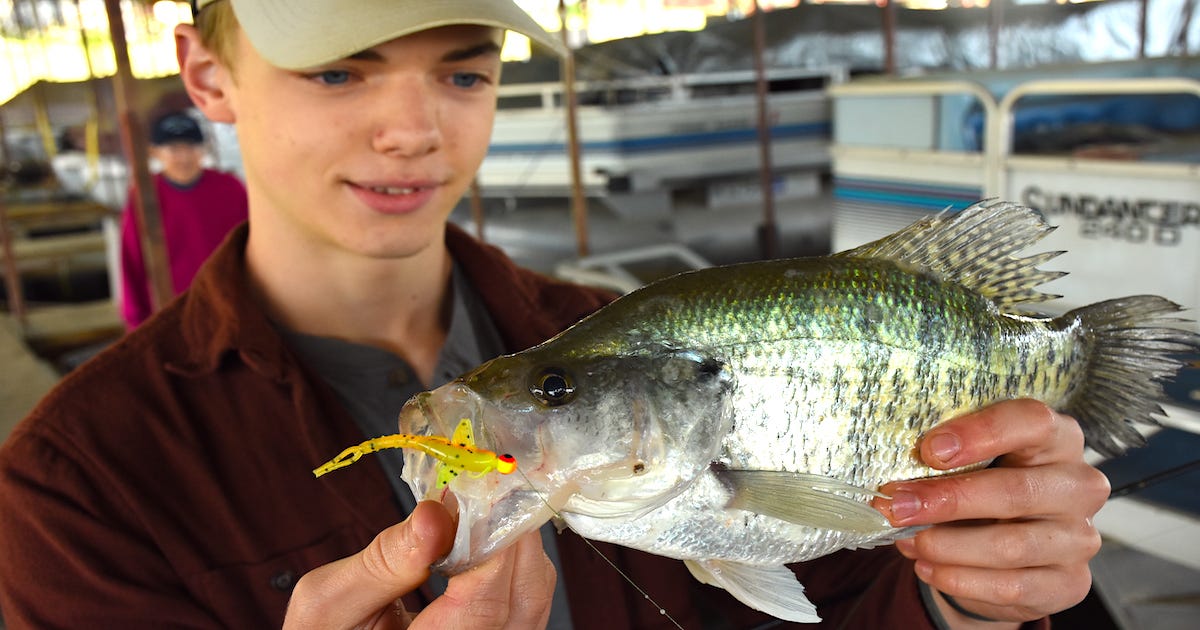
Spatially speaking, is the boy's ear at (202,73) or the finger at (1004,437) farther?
the boy's ear at (202,73)

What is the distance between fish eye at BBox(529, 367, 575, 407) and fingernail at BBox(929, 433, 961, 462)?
47 cm

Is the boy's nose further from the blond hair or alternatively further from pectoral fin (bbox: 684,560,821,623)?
pectoral fin (bbox: 684,560,821,623)

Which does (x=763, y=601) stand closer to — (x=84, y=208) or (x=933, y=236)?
(x=933, y=236)

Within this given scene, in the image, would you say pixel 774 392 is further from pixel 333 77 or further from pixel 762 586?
pixel 333 77

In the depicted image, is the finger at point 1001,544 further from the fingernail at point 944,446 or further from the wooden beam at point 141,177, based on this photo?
the wooden beam at point 141,177

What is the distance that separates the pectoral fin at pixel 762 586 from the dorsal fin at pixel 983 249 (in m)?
0.44

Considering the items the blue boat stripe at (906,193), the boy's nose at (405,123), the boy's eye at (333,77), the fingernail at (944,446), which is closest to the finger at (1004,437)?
the fingernail at (944,446)

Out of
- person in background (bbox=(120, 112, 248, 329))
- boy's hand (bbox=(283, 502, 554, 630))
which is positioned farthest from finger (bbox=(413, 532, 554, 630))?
person in background (bbox=(120, 112, 248, 329))

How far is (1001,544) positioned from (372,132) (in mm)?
1206

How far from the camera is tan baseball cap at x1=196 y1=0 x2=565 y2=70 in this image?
1.50 m

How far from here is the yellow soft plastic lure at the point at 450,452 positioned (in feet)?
2.99

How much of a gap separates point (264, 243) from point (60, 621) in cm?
80

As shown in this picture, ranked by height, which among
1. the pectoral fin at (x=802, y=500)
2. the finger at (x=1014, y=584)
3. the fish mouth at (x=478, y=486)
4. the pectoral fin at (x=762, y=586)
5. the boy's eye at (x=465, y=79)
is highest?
the boy's eye at (x=465, y=79)

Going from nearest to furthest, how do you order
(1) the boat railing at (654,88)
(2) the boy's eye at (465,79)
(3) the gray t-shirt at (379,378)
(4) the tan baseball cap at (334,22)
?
(4) the tan baseball cap at (334,22) < (2) the boy's eye at (465,79) < (3) the gray t-shirt at (379,378) < (1) the boat railing at (654,88)
